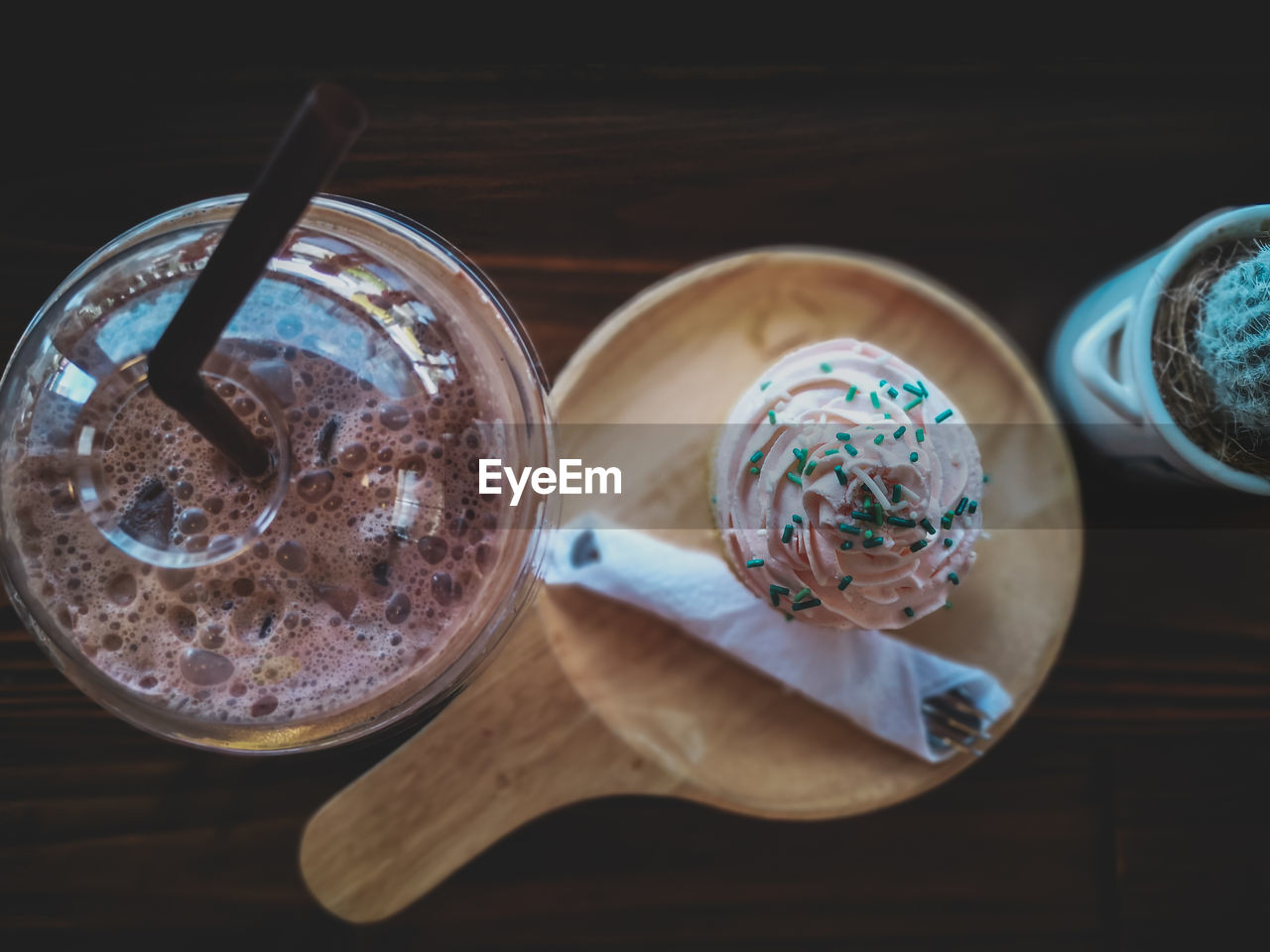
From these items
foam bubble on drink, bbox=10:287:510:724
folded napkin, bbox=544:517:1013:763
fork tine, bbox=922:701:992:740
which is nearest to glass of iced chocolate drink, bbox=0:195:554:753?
foam bubble on drink, bbox=10:287:510:724

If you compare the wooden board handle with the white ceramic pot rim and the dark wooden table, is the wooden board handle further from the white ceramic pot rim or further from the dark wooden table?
the white ceramic pot rim

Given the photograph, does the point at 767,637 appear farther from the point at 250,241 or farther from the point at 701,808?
the point at 250,241

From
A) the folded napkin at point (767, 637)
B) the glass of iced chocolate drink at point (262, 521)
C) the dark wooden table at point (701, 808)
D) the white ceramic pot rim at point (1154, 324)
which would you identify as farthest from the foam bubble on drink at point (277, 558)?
the white ceramic pot rim at point (1154, 324)

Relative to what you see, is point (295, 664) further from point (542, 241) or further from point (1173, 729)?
point (1173, 729)

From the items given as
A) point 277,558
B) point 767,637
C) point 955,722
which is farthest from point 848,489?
point 277,558

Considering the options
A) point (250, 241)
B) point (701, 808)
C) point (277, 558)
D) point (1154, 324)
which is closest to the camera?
point (250, 241)

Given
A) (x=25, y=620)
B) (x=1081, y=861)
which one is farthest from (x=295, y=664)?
(x=1081, y=861)
